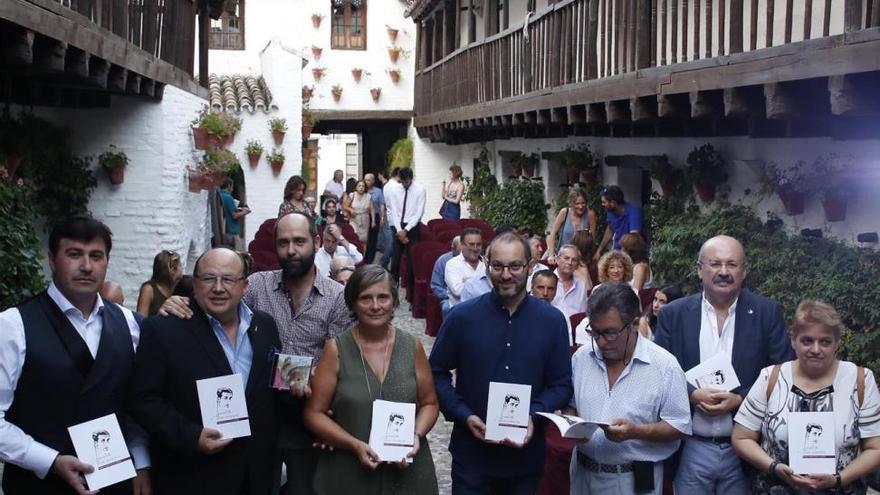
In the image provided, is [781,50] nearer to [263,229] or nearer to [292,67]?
[263,229]

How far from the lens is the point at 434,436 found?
8.52 metres

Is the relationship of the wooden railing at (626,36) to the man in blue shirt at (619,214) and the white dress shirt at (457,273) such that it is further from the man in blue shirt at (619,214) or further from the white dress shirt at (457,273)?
the white dress shirt at (457,273)

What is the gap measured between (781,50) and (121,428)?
4747 mm

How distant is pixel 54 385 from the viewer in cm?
387

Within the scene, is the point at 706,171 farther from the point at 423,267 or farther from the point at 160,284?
the point at 160,284

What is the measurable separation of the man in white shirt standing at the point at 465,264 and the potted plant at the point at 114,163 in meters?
3.87

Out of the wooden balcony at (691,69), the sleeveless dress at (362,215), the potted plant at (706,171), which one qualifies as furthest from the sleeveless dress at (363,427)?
the sleeveless dress at (362,215)

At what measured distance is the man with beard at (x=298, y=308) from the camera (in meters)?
4.76

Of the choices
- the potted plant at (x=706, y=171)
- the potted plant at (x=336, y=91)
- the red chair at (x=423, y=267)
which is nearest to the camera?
the potted plant at (x=706, y=171)

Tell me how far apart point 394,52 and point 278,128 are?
7.18 metres

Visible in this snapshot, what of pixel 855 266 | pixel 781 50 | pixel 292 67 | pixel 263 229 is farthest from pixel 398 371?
pixel 292 67

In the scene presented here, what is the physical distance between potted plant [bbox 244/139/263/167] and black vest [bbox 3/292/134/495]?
16576 mm

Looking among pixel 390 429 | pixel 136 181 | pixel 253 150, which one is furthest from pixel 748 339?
pixel 253 150

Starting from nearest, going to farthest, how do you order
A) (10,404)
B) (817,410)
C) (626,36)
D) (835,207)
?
(10,404) < (817,410) < (835,207) < (626,36)
